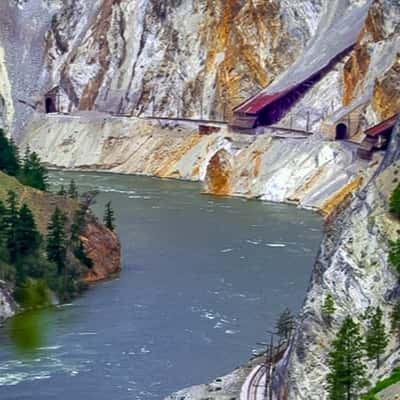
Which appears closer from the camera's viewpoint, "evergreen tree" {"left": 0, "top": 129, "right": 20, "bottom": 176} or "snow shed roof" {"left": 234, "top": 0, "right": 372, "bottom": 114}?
"evergreen tree" {"left": 0, "top": 129, "right": 20, "bottom": 176}

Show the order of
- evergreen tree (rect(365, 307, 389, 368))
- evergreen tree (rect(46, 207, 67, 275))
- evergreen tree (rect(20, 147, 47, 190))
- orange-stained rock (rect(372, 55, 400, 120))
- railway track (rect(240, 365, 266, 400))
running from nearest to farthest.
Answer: evergreen tree (rect(365, 307, 389, 368)) → railway track (rect(240, 365, 266, 400)) → evergreen tree (rect(46, 207, 67, 275)) → evergreen tree (rect(20, 147, 47, 190)) → orange-stained rock (rect(372, 55, 400, 120))

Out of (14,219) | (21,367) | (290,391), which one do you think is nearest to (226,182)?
(14,219)

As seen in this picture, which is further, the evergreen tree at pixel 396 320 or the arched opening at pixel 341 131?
the arched opening at pixel 341 131

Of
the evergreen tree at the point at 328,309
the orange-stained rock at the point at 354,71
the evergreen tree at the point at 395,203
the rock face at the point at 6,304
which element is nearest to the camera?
the evergreen tree at the point at 328,309

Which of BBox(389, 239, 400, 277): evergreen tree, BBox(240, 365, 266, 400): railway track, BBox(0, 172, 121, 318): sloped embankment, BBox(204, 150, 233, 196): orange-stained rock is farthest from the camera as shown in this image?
BBox(204, 150, 233, 196): orange-stained rock

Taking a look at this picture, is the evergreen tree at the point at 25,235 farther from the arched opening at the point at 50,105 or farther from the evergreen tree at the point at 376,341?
the arched opening at the point at 50,105

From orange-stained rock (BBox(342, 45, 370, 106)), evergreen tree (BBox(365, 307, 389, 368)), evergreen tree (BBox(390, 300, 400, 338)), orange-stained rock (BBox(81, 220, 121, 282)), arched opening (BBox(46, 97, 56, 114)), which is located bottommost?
orange-stained rock (BBox(81, 220, 121, 282))

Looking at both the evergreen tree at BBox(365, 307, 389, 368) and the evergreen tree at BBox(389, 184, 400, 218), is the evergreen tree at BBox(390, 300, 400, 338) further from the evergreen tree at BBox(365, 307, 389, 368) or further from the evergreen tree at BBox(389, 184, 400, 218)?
the evergreen tree at BBox(389, 184, 400, 218)

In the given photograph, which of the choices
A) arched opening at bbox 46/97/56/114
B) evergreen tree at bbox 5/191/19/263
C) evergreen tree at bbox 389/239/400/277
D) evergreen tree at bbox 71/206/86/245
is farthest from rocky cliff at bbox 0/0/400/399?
evergreen tree at bbox 389/239/400/277

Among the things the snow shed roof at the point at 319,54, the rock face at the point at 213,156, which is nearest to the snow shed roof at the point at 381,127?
the rock face at the point at 213,156
